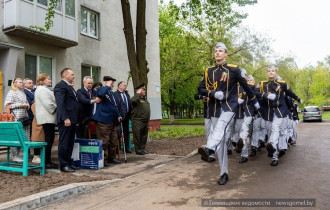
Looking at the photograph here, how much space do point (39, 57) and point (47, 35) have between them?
1.33 m

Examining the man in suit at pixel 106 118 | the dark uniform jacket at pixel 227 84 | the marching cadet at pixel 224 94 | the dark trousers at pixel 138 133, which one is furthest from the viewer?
the dark trousers at pixel 138 133

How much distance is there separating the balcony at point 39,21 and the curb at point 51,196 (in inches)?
343

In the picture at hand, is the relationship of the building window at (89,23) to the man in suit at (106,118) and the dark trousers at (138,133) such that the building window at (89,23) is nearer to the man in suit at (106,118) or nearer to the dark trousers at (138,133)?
the dark trousers at (138,133)

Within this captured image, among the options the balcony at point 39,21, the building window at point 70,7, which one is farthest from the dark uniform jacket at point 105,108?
the building window at point 70,7

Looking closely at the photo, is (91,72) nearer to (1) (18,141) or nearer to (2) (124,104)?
(2) (124,104)

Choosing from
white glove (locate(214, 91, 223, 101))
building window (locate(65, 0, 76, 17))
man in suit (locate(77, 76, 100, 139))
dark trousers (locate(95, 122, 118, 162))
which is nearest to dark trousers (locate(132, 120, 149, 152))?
dark trousers (locate(95, 122, 118, 162))

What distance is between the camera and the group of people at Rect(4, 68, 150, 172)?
6.53 m

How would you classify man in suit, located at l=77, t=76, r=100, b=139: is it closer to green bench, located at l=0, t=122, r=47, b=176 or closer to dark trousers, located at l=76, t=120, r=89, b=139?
dark trousers, located at l=76, t=120, r=89, b=139

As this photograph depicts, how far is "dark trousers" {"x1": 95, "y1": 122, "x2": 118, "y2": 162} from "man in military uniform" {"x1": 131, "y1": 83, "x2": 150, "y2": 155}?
1.58 meters

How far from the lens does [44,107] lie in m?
6.65

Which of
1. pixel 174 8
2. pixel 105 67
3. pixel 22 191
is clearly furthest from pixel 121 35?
pixel 22 191

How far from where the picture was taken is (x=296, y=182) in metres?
5.42

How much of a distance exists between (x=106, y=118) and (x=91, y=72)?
10.3 metres

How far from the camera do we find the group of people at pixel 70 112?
6.53 meters
